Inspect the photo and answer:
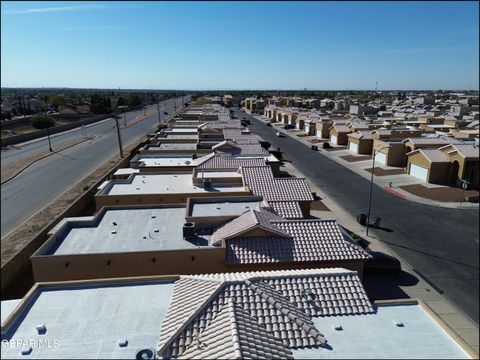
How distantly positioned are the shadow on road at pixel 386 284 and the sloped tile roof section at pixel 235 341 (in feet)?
32.5

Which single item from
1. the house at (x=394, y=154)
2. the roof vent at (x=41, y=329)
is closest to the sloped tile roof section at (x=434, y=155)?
the house at (x=394, y=154)

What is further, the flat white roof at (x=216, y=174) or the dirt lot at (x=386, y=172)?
the dirt lot at (x=386, y=172)

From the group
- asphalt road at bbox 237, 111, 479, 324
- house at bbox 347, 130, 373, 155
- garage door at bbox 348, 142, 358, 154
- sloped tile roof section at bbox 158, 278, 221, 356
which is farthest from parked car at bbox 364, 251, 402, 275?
garage door at bbox 348, 142, 358, 154

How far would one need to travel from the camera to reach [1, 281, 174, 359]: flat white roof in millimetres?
9352

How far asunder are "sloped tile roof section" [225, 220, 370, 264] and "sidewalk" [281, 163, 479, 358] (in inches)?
158

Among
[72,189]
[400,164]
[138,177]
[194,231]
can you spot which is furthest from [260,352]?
[400,164]

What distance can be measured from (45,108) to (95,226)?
11329cm

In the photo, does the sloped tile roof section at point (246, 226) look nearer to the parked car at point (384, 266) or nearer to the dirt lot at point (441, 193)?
the parked car at point (384, 266)

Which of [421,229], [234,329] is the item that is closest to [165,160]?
[421,229]

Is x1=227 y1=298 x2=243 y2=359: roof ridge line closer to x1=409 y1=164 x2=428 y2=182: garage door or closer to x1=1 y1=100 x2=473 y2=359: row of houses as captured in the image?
x1=1 y1=100 x2=473 y2=359: row of houses

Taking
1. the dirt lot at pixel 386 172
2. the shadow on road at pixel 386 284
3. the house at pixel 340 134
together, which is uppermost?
the house at pixel 340 134

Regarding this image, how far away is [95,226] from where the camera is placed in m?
18.0

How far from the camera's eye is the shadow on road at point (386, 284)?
57.4ft

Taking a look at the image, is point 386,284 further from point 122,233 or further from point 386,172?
point 386,172
